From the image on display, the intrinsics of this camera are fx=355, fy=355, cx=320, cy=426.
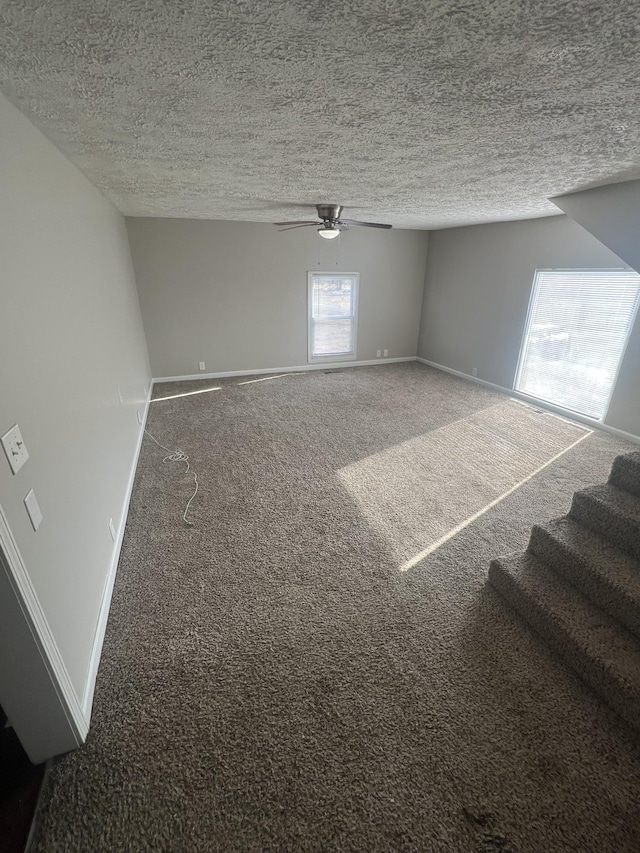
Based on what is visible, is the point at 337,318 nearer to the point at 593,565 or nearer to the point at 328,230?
the point at 328,230

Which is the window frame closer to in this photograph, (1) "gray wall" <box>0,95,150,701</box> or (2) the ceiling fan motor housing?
(2) the ceiling fan motor housing

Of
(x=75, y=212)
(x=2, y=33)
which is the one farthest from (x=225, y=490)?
(x=2, y=33)

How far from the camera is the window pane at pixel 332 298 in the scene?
6000 mm

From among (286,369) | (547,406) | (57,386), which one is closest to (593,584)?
(57,386)

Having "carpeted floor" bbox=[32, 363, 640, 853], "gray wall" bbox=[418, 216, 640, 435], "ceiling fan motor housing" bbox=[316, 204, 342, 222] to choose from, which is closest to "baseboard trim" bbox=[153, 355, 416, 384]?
"gray wall" bbox=[418, 216, 640, 435]

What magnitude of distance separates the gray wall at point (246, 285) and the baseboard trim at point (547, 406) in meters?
1.56

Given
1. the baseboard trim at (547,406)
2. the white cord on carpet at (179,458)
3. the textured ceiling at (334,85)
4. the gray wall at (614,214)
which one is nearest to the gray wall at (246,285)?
the baseboard trim at (547,406)

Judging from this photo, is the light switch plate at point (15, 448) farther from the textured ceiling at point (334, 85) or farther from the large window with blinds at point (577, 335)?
the large window with blinds at point (577, 335)

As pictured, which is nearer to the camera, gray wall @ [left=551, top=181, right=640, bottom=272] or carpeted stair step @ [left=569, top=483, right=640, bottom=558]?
carpeted stair step @ [left=569, top=483, right=640, bottom=558]

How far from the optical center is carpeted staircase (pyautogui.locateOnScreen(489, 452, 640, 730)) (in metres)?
1.54

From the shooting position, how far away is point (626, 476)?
2074mm

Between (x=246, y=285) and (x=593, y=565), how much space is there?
5.39m

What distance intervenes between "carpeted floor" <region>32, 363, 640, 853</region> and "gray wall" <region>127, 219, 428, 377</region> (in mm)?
3104

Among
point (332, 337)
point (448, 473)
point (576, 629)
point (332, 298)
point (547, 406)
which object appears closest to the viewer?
point (576, 629)
